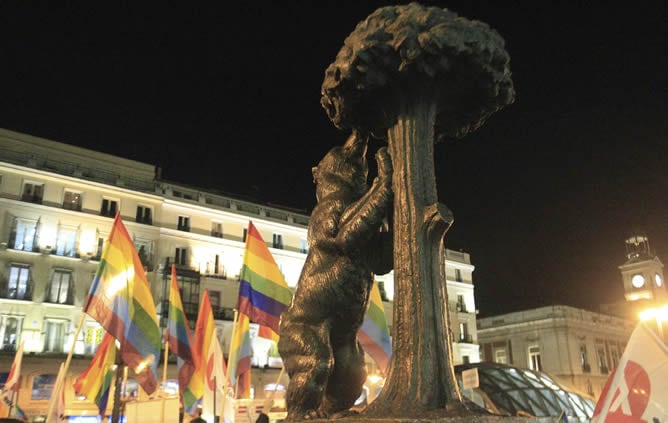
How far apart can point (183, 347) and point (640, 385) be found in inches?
Result: 626

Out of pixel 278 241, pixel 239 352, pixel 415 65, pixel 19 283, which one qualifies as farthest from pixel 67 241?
pixel 415 65

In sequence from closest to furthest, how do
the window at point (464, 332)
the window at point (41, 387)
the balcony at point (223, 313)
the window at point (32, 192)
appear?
the window at point (41, 387)
the window at point (32, 192)
the balcony at point (223, 313)
the window at point (464, 332)

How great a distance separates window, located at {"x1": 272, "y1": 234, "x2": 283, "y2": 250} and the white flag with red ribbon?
127ft

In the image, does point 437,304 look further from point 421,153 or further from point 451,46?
point 451,46

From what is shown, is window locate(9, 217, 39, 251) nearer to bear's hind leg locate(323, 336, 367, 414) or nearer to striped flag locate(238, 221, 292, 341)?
striped flag locate(238, 221, 292, 341)

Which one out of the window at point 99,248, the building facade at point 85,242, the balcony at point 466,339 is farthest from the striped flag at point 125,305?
the balcony at point 466,339

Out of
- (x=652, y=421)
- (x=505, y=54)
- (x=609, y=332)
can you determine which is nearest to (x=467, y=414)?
(x=652, y=421)

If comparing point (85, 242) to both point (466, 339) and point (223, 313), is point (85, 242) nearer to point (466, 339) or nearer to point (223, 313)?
point (223, 313)

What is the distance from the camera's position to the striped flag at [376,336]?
13.4 m

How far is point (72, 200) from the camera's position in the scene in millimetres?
34000

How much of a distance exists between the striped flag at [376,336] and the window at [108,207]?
2550cm

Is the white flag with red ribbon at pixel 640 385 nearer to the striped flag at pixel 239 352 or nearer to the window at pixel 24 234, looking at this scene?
the striped flag at pixel 239 352

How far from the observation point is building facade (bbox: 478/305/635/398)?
48.1 meters

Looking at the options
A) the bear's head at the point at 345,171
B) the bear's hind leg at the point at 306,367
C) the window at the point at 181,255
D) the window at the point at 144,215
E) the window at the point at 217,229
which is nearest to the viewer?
the bear's hind leg at the point at 306,367
